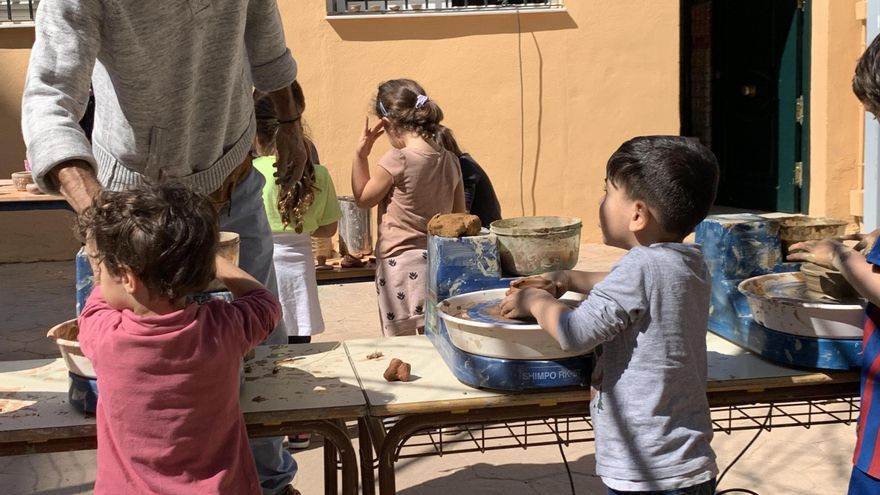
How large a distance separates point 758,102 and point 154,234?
27.8 feet

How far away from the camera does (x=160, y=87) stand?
2484mm

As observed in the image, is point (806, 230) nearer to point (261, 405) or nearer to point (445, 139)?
point (261, 405)

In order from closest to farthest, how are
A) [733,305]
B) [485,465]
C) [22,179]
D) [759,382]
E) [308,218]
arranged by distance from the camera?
[759,382] < [733,305] < [485,465] < [308,218] < [22,179]

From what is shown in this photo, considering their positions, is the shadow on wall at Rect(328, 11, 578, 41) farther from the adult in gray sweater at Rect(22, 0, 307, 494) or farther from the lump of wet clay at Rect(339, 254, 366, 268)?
the adult in gray sweater at Rect(22, 0, 307, 494)

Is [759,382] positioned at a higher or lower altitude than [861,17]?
lower

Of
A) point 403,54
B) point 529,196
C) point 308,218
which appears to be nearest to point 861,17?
point 529,196

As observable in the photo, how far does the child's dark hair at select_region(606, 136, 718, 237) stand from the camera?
2.13 m

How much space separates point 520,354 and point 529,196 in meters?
6.38

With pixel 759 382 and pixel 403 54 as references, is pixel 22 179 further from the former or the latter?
pixel 759 382

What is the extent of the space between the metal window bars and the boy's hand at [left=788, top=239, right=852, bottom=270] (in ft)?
24.1

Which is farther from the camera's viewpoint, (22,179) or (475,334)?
(22,179)

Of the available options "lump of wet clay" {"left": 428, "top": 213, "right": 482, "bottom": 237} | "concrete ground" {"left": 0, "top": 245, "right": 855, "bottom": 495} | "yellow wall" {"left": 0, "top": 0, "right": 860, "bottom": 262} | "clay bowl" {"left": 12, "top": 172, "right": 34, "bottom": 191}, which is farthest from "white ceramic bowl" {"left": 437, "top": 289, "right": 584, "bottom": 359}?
"yellow wall" {"left": 0, "top": 0, "right": 860, "bottom": 262}

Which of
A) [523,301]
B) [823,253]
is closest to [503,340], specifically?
[523,301]

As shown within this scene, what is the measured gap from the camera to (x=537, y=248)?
8.97ft
